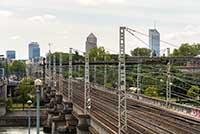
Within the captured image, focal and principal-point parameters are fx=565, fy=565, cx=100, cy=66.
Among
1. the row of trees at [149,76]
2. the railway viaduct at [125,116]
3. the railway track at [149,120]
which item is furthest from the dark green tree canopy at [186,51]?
the railway track at [149,120]

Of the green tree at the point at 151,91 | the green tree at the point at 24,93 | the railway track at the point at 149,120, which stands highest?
the railway track at the point at 149,120

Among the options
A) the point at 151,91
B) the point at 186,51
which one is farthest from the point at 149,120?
the point at 186,51

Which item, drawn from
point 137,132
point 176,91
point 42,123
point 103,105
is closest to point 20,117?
point 42,123

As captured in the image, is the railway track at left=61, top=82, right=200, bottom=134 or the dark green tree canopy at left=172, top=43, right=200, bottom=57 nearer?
the railway track at left=61, top=82, right=200, bottom=134

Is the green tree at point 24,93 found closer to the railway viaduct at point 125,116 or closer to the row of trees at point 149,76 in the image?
the row of trees at point 149,76

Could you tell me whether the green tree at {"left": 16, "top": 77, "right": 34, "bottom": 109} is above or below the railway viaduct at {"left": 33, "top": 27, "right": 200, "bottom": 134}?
below

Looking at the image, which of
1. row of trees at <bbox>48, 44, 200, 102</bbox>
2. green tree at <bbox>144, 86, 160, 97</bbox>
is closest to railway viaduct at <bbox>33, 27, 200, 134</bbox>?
row of trees at <bbox>48, 44, 200, 102</bbox>

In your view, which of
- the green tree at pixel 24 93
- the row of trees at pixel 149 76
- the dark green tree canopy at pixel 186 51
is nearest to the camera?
the row of trees at pixel 149 76

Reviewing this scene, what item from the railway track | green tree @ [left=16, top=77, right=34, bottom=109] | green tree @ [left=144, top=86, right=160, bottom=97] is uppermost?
the railway track

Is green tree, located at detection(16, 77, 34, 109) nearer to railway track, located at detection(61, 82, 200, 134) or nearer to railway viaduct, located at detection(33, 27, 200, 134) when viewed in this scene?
railway viaduct, located at detection(33, 27, 200, 134)

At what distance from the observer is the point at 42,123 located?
10394 cm

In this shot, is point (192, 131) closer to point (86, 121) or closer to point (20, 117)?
point (86, 121)

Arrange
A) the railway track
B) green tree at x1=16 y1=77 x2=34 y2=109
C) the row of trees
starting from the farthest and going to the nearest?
green tree at x1=16 y1=77 x2=34 y2=109 < the row of trees < the railway track

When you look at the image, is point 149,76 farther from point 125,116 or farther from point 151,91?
point 125,116
